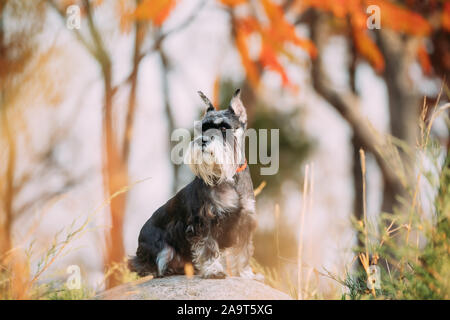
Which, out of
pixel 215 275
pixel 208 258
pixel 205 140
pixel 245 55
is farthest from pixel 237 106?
pixel 245 55

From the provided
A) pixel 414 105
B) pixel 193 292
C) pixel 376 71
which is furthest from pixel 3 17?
pixel 376 71

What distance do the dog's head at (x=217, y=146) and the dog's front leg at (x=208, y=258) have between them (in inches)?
17.2

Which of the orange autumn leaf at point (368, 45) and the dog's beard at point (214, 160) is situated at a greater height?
the orange autumn leaf at point (368, 45)

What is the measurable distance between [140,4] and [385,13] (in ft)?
12.2

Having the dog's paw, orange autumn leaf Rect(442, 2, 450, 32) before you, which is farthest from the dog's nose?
orange autumn leaf Rect(442, 2, 450, 32)

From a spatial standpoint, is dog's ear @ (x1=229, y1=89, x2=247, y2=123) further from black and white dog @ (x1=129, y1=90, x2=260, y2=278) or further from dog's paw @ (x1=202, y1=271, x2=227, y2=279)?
dog's paw @ (x1=202, y1=271, x2=227, y2=279)

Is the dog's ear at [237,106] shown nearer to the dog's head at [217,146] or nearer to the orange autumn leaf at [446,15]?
the dog's head at [217,146]

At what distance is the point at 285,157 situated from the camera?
32.4 ft

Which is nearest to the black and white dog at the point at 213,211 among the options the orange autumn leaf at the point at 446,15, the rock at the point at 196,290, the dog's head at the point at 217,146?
the dog's head at the point at 217,146

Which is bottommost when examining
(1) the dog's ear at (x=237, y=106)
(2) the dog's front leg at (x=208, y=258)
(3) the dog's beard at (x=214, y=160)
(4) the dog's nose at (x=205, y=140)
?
(2) the dog's front leg at (x=208, y=258)

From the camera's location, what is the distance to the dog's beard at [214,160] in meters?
3.08

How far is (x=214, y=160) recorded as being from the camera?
10.0 ft

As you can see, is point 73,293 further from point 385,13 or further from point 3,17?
point 385,13
